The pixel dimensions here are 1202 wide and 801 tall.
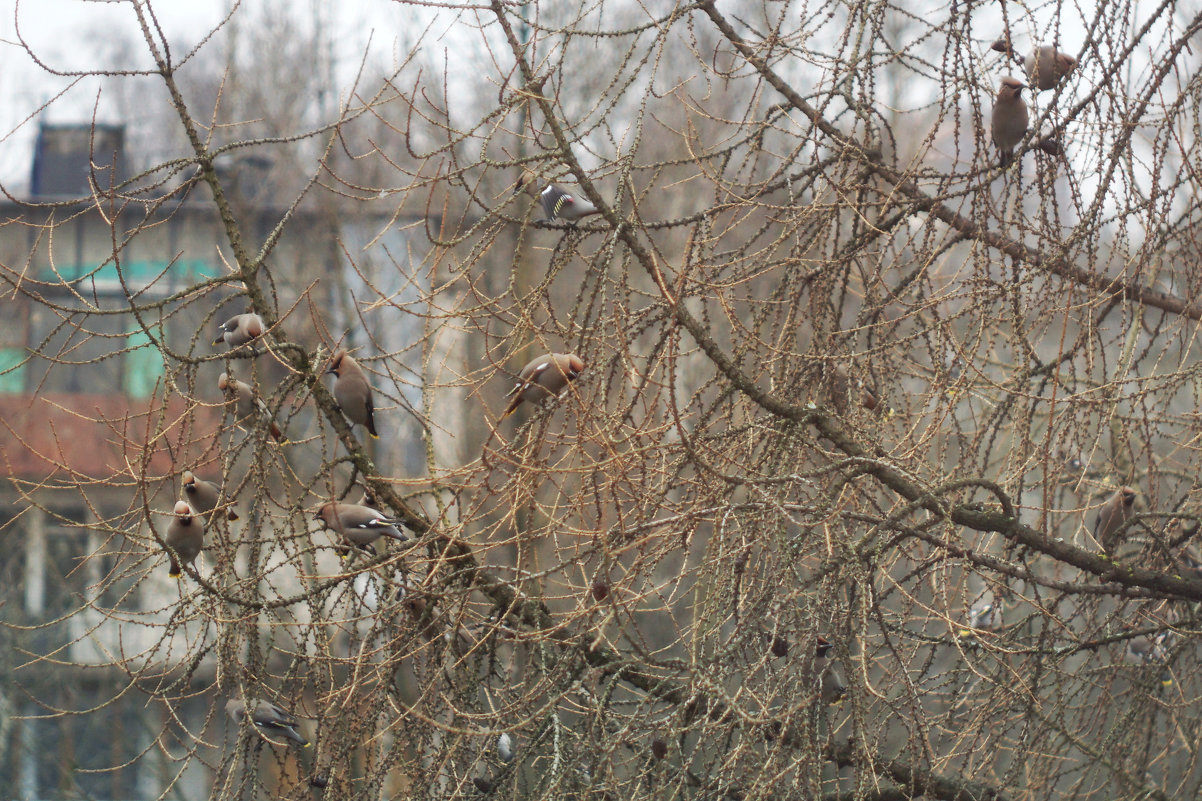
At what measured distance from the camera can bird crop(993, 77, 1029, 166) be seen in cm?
420

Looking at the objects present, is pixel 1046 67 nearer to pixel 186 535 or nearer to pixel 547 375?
pixel 547 375

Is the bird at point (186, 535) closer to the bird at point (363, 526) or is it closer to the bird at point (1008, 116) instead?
the bird at point (363, 526)

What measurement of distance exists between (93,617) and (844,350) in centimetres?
1512

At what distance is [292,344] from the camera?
3.73 m

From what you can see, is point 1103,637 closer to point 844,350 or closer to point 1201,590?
point 1201,590

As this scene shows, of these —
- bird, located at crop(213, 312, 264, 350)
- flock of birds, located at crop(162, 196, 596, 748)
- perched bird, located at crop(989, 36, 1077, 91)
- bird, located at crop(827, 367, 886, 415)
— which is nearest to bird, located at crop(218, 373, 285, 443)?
flock of birds, located at crop(162, 196, 596, 748)

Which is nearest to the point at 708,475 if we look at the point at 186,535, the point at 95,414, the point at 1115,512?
the point at 186,535

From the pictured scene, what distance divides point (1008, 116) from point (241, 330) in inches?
113

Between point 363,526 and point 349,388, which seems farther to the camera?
point 349,388

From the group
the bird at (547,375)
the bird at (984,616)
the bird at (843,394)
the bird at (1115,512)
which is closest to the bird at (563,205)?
the bird at (547,375)

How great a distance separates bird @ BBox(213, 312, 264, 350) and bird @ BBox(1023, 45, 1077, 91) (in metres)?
2.83

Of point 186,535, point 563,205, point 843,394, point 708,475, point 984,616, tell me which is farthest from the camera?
point 984,616

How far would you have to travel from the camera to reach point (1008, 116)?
4.20 meters

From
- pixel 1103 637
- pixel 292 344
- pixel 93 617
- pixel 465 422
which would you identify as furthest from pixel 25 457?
pixel 1103 637
